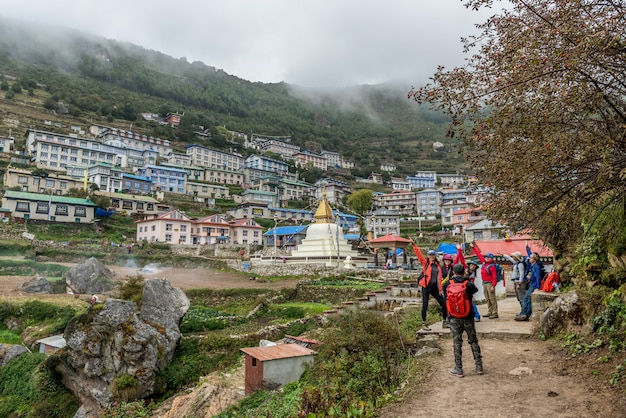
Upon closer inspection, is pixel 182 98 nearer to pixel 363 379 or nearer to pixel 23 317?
pixel 23 317

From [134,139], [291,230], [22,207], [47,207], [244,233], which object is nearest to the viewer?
[22,207]

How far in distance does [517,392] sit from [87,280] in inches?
1039

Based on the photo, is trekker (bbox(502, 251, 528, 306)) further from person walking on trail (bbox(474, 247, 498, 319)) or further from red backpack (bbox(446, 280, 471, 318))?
red backpack (bbox(446, 280, 471, 318))

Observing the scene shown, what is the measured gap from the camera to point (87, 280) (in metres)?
25.7

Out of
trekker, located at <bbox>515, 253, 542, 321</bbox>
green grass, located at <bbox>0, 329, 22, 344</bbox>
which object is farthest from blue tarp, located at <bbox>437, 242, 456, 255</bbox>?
green grass, located at <bbox>0, 329, 22, 344</bbox>

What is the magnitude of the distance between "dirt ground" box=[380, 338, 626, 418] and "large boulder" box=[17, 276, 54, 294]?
24.7 meters

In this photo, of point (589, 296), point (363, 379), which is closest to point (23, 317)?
point (363, 379)

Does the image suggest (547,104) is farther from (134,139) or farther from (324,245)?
(134,139)

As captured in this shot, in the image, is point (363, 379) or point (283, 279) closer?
point (363, 379)

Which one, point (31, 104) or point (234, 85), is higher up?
point (234, 85)

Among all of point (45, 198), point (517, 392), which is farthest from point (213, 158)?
point (517, 392)

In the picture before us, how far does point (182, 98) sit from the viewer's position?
148 meters

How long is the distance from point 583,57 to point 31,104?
373 ft

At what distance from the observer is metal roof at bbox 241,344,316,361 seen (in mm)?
9086
